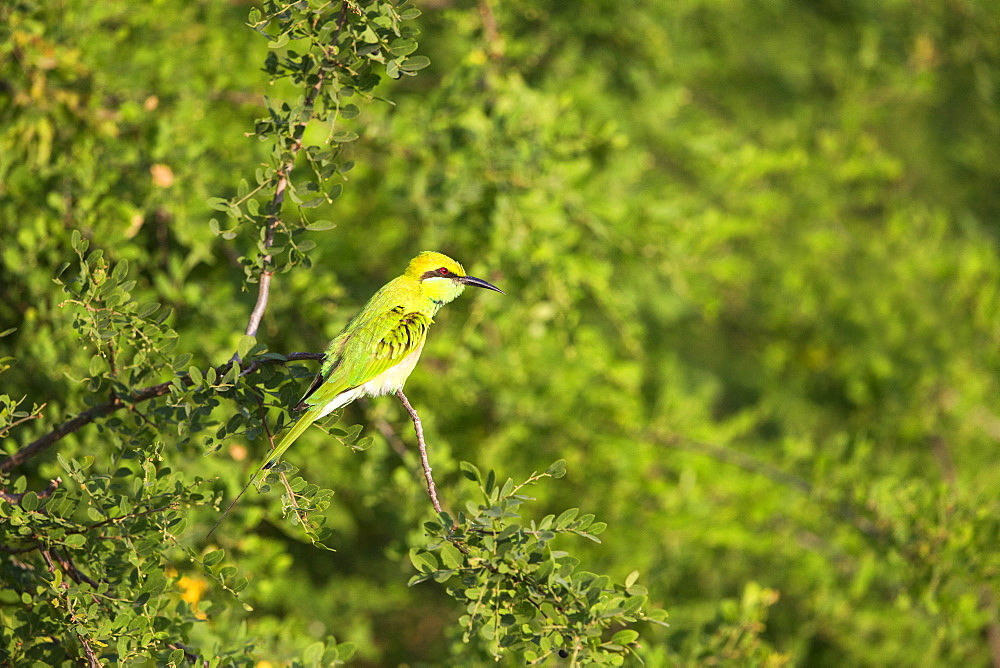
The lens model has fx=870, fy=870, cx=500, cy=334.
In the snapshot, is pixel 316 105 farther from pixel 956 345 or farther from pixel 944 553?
pixel 956 345

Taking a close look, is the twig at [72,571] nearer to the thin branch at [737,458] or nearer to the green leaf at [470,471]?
the green leaf at [470,471]

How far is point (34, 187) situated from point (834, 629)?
14.7 feet

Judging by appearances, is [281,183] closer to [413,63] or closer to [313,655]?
[413,63]

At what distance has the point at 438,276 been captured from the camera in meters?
3.20

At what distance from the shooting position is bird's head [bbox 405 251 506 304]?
3197mm

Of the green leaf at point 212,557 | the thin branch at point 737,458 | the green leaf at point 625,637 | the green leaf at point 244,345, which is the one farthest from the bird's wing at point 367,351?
the thin branch at point 737,458

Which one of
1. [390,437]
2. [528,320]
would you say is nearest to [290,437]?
[390,437]

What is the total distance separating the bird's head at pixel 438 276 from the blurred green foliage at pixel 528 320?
500 millimetres

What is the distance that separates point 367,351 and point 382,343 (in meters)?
0.09

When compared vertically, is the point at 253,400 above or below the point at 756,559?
above

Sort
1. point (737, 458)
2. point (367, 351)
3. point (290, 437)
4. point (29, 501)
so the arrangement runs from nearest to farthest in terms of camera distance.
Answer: point (29, 501) → point (290, 437) → point (367, 351) → point (737, 458)

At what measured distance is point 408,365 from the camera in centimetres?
299

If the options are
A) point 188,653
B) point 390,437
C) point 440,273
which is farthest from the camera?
point 390,437

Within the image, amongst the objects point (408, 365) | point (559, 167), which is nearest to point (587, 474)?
point (559, 167)
